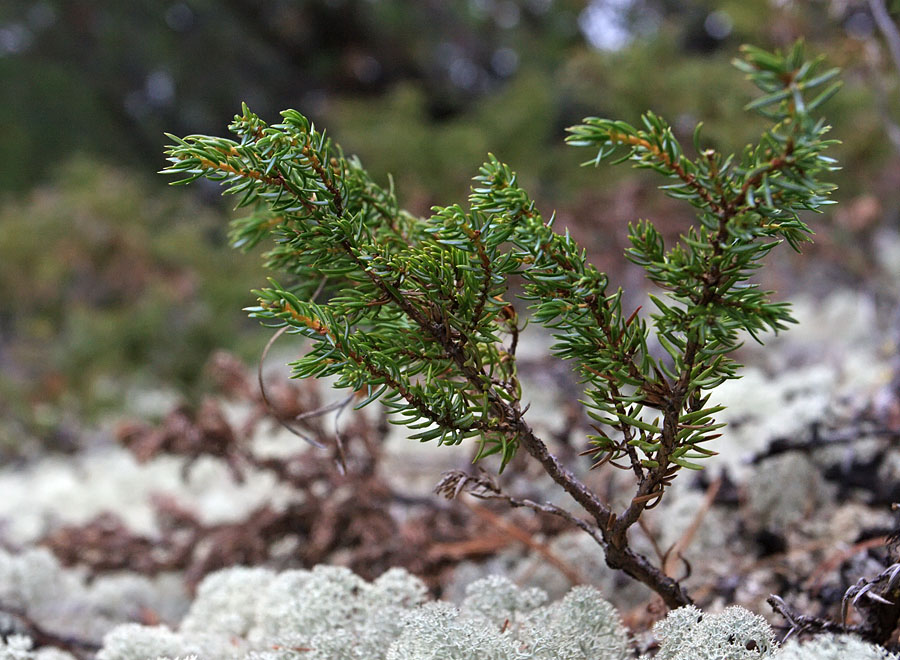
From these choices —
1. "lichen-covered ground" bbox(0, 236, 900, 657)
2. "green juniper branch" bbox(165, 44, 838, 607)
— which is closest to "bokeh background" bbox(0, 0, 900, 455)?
"lichen-covered ground" bbox(0, 236, 900, 657)

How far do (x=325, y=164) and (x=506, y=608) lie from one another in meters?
0.37

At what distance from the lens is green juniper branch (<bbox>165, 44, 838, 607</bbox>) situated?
41cm

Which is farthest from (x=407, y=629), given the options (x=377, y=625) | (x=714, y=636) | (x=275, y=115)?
(x=275, y=115)

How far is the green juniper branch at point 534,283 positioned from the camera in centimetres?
41

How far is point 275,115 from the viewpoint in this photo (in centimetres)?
324

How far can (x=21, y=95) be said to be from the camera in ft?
11.9

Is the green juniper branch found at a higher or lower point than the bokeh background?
lower

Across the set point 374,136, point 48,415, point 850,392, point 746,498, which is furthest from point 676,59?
point 48,415

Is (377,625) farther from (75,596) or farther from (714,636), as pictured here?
(75,596)

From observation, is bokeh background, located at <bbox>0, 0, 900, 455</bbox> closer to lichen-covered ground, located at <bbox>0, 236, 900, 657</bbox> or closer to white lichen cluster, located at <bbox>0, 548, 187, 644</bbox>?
lichen-covered ground, located at <bbox>0, 236, 900, 657</bbox>

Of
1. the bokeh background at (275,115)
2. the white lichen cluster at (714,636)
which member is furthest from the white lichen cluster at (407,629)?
the bokeh background at (275,115)

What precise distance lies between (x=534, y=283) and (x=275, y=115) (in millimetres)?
3015

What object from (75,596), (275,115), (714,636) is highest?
(275,115)

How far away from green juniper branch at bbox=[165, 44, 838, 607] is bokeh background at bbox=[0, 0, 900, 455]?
73 cm
